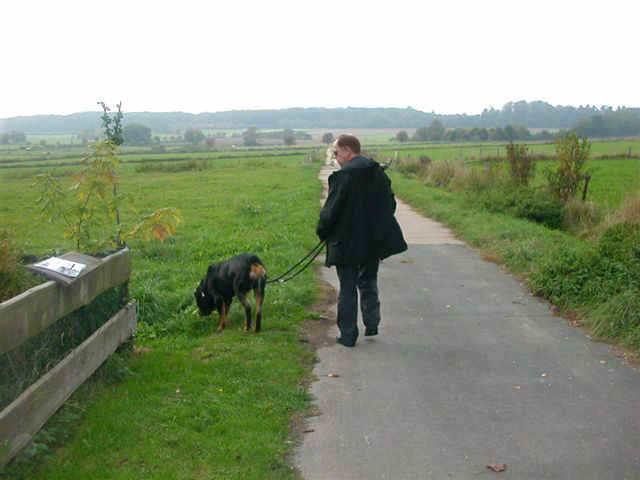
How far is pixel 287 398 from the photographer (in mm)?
5508

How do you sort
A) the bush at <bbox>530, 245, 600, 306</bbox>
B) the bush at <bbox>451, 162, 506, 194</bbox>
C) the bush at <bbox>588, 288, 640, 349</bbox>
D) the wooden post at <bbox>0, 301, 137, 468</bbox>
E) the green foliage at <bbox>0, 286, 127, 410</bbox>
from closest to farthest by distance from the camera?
A: the wooden post at <bbox>0, 301, 137, 468</bbox>, the green foliage at <bbox>0, 286, 127, 410</bbox>, the bush at <bbox>588, 288, 640, 349</bbox>, the bush at <bbox>530, 245, 600, 306</bbox>, the bush at <bbox>451, 162, 506, 194</bbox>

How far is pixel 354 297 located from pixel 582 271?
12.0ft

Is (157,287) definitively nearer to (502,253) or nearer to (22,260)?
(22,260)

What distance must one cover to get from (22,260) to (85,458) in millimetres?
2025

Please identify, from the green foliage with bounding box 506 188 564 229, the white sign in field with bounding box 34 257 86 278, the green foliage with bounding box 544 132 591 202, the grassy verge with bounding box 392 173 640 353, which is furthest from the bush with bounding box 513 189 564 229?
the white sign in field with bounding box 34 257 86 278

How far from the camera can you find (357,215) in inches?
272

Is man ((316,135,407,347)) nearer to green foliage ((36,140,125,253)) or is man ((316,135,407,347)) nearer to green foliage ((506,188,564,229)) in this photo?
green foliage ((36,140,125,253))

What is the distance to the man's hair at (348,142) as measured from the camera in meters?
6.98

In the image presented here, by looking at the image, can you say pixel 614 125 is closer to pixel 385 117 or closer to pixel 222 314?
pixel 222 314

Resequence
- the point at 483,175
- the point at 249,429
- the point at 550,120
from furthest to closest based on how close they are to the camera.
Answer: the point at 550,120
the point at 483,175
the point at 249,429

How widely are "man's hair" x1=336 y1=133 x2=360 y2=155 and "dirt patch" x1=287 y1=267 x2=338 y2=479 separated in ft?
6.80

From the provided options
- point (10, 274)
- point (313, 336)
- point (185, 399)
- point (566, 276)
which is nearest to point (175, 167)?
point (566, 276)

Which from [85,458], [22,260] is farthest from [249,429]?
[22,260]

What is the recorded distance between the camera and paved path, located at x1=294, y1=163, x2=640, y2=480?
434cm
